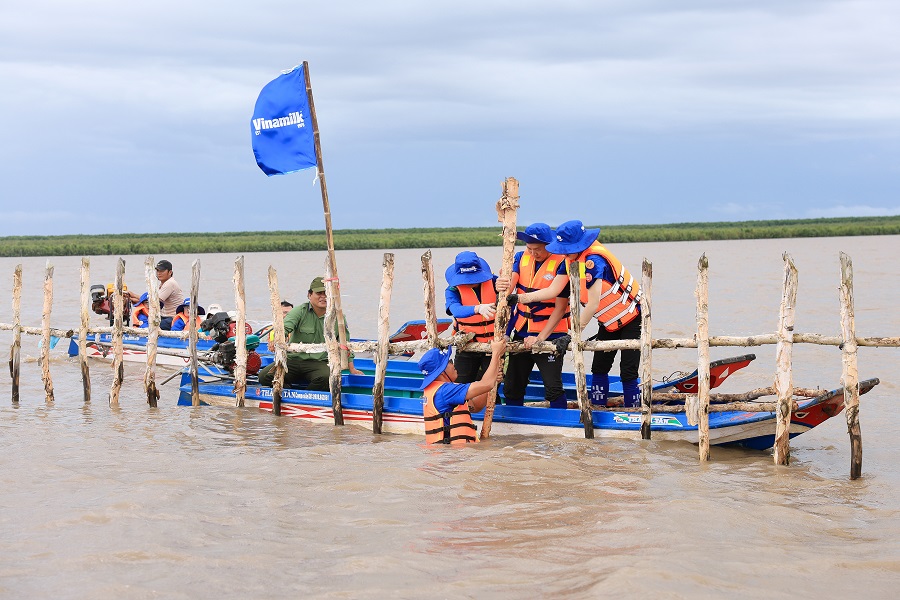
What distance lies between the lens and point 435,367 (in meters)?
9.42

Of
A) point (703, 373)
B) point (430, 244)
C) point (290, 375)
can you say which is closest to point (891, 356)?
point (703, 373)

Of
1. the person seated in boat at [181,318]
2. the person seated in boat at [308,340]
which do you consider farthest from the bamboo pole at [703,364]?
the person seated in boat at [181,318]

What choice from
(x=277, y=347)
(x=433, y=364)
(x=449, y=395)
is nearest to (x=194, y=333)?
(x=277, y=347)

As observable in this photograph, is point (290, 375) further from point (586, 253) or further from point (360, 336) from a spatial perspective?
point (360, 336)

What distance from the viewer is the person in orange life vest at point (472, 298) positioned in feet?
32.2

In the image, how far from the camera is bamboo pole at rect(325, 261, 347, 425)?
445 inches

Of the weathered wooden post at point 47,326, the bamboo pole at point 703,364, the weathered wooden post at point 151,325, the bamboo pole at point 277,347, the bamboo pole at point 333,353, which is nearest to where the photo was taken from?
the bamboo pole at point 703,364

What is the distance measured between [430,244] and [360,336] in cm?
4787

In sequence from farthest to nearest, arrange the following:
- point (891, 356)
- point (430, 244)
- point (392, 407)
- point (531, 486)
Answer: point (430, 244) → point (891, 356) → point (392, 407) → point (531, 486)

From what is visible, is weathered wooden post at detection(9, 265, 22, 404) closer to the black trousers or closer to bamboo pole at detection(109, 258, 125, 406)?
bamboo pole at detection(109, 258, 125, 406)

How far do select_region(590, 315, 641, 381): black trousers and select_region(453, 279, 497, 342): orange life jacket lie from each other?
1.12 m

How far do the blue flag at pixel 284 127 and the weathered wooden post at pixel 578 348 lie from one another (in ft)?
13.4

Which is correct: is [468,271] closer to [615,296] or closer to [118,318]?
[615,296]

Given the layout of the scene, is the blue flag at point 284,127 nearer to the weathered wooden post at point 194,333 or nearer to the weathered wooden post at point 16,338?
the weathered wooden post at point 194,333
